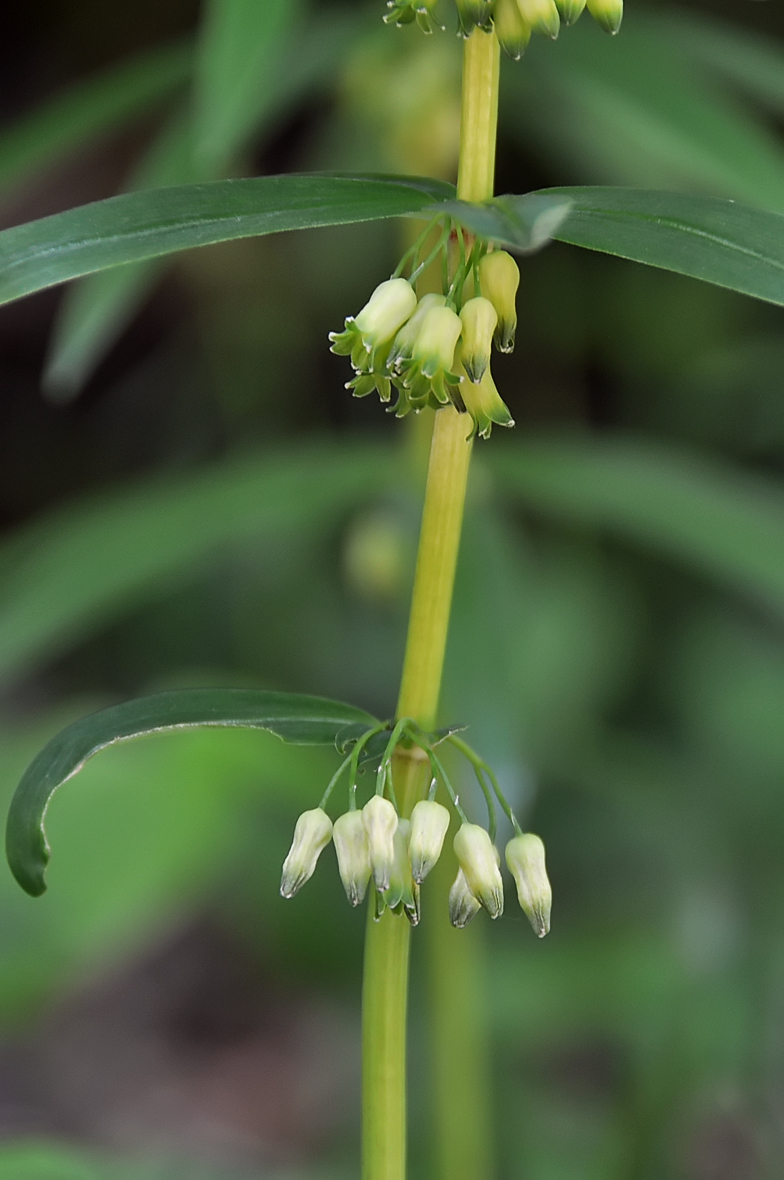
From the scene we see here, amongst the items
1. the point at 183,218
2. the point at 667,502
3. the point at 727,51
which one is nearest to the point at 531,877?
the point at 183,218

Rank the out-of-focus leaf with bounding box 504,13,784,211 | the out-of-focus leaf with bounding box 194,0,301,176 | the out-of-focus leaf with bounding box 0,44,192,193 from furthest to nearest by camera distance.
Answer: the out-of-focus leaf with bounding box 0,44,192,193, the out-of-focus leaf with bounding box 504,13,784,211, the out-of-focus leaf with bounding box 194,0,301,176

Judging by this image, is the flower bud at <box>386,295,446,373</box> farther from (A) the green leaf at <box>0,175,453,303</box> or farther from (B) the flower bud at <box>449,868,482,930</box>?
(B) the flower bud at <box>449,868,482,930</box>

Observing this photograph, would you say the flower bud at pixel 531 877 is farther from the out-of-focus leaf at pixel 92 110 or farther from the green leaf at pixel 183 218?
the out-of-focus leaf at pixel 92 110

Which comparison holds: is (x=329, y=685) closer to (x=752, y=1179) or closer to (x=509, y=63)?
(x=752, y=1179)

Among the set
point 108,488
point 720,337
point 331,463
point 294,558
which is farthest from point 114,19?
point 331,463

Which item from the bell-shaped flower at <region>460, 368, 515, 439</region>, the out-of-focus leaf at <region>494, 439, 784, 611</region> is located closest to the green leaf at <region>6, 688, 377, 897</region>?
the bell-shaped flower at <region>460, 368, 515, 439</region>
